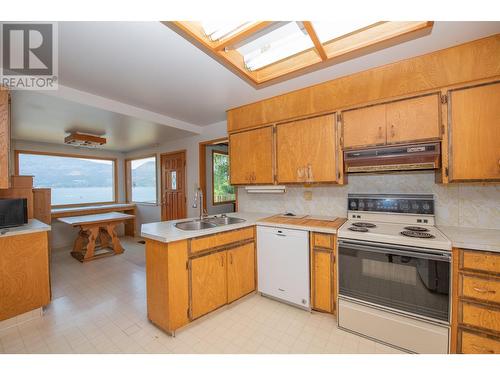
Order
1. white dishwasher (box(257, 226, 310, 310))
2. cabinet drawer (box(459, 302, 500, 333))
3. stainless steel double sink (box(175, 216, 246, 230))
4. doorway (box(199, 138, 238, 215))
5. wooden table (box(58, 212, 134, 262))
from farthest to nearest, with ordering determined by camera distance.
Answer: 1. doorway (box(199, 138, 238, 215))
2. wooden table (box(58, 212, 134, 262))
3. stainless steel double sink (box(175, 216, 246, 230))
4. white dishwasher (box(257, 226, 310, 310))
5. cabinet drawer (box(459, 302, 500, 333))

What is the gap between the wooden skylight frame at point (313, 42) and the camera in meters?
1.36

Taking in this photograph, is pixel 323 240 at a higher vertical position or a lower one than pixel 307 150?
lower

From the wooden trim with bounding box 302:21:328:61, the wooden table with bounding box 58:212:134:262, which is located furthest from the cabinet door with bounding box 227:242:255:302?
the wooden table with bounding box 58:212:134:262

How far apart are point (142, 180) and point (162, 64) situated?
4.44 metres

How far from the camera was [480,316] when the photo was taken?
1.43 m

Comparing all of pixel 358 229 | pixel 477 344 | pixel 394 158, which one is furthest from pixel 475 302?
pixel 394 158

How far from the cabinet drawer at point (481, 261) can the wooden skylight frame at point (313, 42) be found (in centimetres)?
159

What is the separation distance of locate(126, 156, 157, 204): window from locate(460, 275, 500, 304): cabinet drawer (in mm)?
5450

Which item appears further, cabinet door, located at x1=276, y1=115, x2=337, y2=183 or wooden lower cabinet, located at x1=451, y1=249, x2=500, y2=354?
cabinet door, located at x1=276, y1=115, x2=337, y2=183

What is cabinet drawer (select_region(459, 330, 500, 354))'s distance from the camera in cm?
140

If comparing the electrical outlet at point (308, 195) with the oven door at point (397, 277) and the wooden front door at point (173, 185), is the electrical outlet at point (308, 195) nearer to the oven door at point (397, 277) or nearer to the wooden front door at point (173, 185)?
the oven door at point (397, 277)

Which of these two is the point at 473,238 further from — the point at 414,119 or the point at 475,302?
the point at 414,119

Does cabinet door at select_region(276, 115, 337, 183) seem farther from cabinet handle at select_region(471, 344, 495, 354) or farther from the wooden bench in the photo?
the wooden bench
